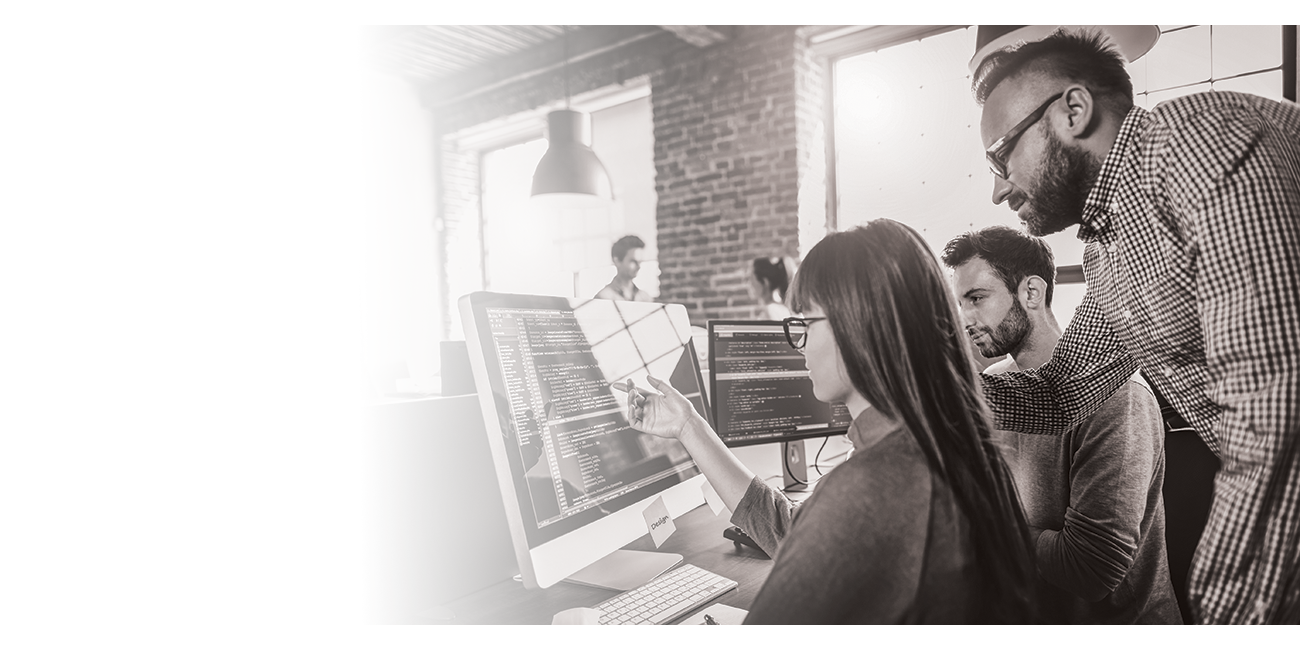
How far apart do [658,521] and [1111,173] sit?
3.19 feet

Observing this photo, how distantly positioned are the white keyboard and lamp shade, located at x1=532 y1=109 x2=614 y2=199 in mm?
3064

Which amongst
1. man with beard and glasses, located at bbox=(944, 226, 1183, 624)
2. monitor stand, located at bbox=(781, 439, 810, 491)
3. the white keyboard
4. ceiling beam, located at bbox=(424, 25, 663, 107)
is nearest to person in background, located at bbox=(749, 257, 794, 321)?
ceiling beam, located at bbox=(424, 25, 663, 107)

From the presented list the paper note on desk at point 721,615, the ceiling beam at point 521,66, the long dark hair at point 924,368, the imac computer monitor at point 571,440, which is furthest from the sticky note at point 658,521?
the ceiling beam at point 521,66

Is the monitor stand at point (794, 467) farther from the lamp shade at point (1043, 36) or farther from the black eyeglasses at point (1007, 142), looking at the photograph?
the lamp shade at point (1043, 36)

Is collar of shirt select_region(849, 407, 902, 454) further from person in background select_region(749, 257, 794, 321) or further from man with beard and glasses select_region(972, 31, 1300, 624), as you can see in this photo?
person in background select_region(749, 257, 794, 321)

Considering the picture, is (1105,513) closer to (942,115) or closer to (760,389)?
(760,389)

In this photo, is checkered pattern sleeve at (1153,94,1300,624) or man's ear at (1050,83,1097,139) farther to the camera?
man's ear at (1050,83,1097,139)

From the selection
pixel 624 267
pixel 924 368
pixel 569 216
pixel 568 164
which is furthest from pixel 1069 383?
pixel 569 216

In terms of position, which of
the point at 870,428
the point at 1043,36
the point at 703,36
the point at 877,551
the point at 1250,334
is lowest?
the point at 877,551

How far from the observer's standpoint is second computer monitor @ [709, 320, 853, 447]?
5.33 feet

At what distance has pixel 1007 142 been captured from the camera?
1.33 meters
